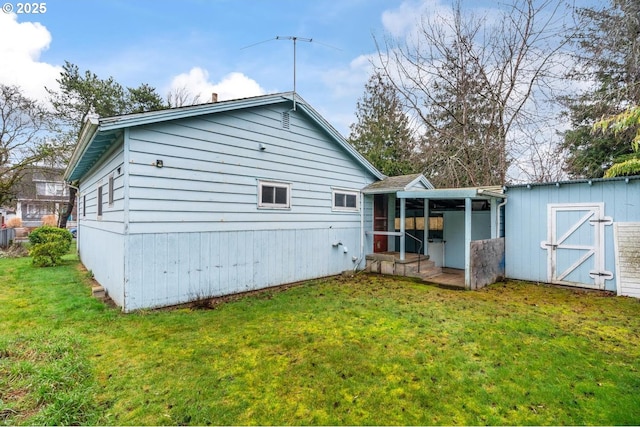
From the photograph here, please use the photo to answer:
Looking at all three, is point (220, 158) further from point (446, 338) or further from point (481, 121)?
point (481, 121)

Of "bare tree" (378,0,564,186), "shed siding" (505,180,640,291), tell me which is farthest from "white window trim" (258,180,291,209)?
"bare tree" (378,0,564,186)

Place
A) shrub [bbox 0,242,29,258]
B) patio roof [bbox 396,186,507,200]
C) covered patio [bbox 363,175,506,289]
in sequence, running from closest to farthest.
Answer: patio roof [bbox 396,186,507,200] → covered patio [bbox 363,175,506,289] → shrub [bbox 0,242,29,258]

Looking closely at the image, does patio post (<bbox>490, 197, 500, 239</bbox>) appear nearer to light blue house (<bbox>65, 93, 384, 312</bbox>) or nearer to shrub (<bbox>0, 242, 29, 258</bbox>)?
light blue house (<bbox>65, 93, 384, 312</bbox>)

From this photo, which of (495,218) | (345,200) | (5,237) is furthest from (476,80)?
(5,237)

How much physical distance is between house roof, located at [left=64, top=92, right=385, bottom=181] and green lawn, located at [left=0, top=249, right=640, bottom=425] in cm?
306

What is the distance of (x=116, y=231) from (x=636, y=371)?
768 cm

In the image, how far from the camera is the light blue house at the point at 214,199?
16.7 ft

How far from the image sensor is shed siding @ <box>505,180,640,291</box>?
6.63 meters

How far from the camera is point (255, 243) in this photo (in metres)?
6.71

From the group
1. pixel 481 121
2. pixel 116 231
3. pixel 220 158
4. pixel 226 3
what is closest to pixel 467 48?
pixel 481 121

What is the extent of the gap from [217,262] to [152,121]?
284 cm

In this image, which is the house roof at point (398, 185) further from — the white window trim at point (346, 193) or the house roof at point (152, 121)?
the house roof at point (152, 121)

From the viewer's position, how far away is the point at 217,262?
6047 millimetres

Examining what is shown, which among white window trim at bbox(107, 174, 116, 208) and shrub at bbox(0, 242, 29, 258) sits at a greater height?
white window trim at bbox(107, 174, 116, 208)
